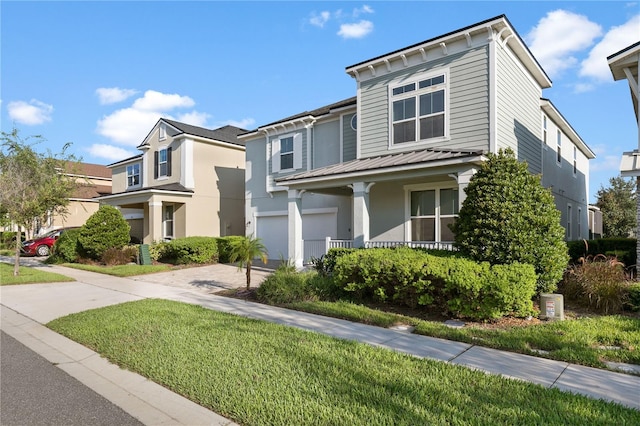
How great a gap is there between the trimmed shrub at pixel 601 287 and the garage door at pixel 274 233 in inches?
465

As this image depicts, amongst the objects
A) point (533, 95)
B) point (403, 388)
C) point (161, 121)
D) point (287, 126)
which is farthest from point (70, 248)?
point (533, 95)

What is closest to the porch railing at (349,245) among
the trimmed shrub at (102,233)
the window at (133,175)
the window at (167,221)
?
the trimmed shrub at (102,233)

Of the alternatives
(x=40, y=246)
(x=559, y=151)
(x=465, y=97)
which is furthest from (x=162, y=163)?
(x=559, y=151)

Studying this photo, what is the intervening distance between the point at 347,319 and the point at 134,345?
3.63 m

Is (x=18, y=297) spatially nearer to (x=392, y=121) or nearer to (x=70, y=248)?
(x=70, y=248)

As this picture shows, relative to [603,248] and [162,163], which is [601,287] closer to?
[603,248]

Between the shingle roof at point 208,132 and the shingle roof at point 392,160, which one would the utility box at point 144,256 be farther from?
the shingle roof at point 392,160

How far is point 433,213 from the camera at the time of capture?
12.4 m

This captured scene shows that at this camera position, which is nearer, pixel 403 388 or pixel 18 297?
pixel 403 388

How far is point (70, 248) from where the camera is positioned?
18859mm

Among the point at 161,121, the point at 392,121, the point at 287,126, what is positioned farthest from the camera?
the point at 161,121

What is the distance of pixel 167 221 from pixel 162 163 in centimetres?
340

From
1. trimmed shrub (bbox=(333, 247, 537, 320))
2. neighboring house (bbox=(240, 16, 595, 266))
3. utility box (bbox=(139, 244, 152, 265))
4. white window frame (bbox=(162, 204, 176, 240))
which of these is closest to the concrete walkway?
trimmed shrub (bbox=(333, 247, 537, 320))

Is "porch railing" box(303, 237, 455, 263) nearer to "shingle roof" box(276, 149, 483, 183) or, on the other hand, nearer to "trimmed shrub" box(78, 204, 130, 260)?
"shingle roof" box(276, 149, 483, 183)
